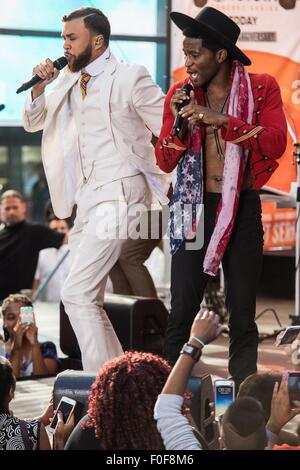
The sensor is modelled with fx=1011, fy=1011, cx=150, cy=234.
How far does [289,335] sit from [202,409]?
442 millimetres

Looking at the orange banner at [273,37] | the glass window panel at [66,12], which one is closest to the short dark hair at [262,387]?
the orange banner at [273,37]

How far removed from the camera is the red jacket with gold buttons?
4.09 m

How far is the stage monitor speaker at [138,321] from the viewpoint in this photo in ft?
19.7

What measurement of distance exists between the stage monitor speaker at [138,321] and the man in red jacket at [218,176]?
5.56 feet

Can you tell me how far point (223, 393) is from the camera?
12.8ft

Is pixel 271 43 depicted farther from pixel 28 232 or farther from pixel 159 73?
pixel 28 232

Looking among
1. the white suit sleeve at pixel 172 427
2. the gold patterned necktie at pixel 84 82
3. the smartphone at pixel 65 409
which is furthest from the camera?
the gold patterned necktie at pixel 84 82

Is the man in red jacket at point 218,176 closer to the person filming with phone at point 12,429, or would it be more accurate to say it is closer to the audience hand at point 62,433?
the audience hand at point 62,433

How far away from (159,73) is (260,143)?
459 cm

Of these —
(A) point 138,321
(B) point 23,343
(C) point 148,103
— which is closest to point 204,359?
(A) point 138,321

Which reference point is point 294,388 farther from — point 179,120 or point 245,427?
point 179,120

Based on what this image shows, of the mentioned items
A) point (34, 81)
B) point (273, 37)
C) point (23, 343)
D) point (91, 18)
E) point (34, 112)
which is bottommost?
point (23, 343)
